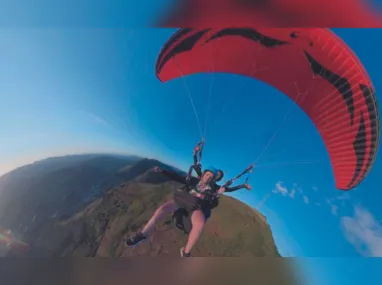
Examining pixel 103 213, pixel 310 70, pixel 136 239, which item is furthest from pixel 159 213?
pixel 310 70

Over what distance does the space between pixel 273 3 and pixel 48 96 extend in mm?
1683

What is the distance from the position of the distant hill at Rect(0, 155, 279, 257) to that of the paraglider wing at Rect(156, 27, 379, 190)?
713 millimetres

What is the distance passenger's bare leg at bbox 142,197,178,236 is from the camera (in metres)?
2.91

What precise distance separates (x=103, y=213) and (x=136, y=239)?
0.31 m

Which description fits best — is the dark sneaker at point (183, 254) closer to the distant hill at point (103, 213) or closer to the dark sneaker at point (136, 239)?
the distant hill at point (103, 213)

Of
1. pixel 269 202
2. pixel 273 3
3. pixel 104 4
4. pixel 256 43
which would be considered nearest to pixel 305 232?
pixel 269 202

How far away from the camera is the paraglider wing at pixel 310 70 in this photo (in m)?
2.53

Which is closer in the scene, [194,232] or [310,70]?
[310,70]

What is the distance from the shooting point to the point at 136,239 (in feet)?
9.54

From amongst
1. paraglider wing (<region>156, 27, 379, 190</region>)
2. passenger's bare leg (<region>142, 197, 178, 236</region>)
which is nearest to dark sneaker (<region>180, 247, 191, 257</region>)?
passenger's bare leg (<region>142, 197, 178, 236</region>)

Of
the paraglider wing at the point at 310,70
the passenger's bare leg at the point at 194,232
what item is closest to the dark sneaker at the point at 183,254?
the passenger's bare leg at the point at 194,232

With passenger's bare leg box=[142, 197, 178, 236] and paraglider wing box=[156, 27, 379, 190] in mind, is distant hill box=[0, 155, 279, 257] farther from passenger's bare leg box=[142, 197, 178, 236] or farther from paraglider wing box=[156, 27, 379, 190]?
paraglider wing box=[156, 27, 379, 190]

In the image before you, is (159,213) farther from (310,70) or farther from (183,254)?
(310,70)

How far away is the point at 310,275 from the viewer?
264 cm
